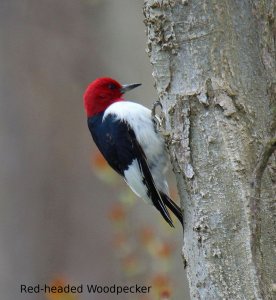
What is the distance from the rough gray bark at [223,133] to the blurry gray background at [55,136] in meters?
2.19

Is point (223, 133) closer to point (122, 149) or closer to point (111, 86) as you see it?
point (122, 149)

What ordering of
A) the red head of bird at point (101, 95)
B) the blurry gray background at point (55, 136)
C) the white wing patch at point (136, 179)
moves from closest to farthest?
the white wing patch at point (136, 179) < the red head of bird at point (101, 95) < the blurry gray background at point (55, 136)

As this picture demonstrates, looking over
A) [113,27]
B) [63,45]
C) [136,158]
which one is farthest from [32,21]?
[136,158]

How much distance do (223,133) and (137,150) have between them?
3.60 feet

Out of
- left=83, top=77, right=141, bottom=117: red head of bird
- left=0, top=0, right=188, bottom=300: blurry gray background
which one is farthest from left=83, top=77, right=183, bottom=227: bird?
left=0, top=0, right=188, bottom=300: blurry gray background

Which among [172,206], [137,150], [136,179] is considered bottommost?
[172,206]

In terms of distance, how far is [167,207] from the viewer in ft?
13.3

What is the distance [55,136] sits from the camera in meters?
5.67

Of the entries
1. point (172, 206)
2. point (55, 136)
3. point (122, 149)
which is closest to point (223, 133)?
point (172, 206)

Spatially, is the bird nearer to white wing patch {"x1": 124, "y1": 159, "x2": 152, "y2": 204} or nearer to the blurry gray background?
white wing patch {"x1": 124, "y1": 159, "x2": 152, "y2": 204}

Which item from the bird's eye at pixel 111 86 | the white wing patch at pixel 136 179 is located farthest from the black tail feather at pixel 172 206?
the bird's eye at pixel 111 86

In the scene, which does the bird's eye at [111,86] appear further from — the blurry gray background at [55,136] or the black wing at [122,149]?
the blurry gray background at [55,136]

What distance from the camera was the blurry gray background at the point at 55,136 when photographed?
546cm

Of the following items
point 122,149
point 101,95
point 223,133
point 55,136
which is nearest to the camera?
point 223,133
